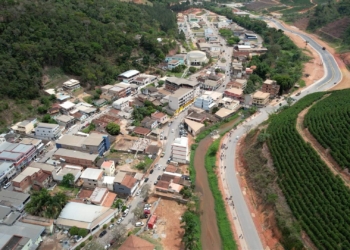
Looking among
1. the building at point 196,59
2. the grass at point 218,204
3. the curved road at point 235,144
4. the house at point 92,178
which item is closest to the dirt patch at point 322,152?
the curved road at point 235,144

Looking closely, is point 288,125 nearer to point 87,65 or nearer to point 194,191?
point 194,191

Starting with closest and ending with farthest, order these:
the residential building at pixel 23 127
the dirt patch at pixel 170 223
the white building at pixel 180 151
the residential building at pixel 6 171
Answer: the dirt patch at pixel 170 223
the residential building at pixel 6 171
the white building at pixel 180 151
the residential building at pixel 23 127

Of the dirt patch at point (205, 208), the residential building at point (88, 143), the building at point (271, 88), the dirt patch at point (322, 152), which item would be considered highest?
the dirt patch at point (322, 152)

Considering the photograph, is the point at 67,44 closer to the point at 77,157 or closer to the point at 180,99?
the point at 180,99

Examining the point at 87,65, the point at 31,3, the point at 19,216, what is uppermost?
the point at 31,3

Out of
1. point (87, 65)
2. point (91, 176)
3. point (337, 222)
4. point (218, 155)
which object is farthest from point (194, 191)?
point (87, 65)

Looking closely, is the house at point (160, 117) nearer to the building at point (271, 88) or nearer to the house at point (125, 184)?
the house at point (125, 184)

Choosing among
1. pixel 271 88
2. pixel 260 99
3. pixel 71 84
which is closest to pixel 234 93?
pixel 260 99
